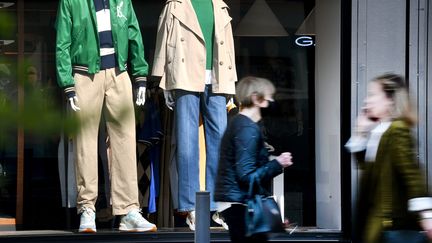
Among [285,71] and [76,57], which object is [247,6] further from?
[76,57]

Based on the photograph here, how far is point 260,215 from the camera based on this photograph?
5.27m

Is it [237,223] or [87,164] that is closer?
[237,223]

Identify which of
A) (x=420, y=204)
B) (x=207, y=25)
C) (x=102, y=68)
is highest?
(x=207, y=25)

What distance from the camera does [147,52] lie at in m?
7.69

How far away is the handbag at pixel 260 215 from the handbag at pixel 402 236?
987 mm

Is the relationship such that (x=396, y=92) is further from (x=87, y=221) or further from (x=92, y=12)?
(x=87, y=221)

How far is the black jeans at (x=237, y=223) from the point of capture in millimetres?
5320

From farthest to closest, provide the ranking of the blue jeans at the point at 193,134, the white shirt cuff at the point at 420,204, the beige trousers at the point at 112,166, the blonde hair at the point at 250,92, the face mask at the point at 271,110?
1. the face mask at the point at 271,110
2. the blue jeans at the point at 193,134
3. the beige trousers at the point at 112,166
4. the blonde hair at the point at 250,92
5. the white shirt cuff at the point at 420,204

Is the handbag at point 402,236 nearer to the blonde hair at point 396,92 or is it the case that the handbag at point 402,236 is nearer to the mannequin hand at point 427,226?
the mannequin hand at point 427,226

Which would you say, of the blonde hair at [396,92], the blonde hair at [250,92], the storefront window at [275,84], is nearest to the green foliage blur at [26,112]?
the blonde hair at [396,92]

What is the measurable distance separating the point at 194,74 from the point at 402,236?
3595 mm

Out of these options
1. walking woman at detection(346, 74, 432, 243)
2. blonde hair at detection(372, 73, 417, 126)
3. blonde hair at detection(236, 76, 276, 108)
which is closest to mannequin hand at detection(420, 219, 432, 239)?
walking woman at detection(346, 74, 432, 243)

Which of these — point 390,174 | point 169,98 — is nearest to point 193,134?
point 169,98

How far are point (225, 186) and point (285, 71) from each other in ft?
8.72
